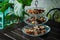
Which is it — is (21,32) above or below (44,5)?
below

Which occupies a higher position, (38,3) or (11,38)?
(38,3)

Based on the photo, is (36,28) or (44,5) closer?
(36,28)

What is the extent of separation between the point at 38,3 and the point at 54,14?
0.37 m

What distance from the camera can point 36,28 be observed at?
66.6 inches

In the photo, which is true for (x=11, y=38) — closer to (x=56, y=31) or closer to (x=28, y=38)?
(x=28, y=38)

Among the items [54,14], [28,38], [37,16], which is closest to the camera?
[28,38]

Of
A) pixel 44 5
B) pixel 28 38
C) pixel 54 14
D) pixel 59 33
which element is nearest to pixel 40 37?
pixel 28 38

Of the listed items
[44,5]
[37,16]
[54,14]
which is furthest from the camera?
[44,5]

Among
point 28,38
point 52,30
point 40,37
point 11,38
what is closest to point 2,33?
point 11,38

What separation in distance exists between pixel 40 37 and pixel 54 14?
720 millimetres

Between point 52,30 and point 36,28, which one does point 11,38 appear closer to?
point 36,28

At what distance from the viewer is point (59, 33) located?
5.53ft

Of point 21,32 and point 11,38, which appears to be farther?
point 21,32

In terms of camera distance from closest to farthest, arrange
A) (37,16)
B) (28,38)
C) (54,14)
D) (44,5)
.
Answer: (28,38), (37,16), (54,14), (44,5)
